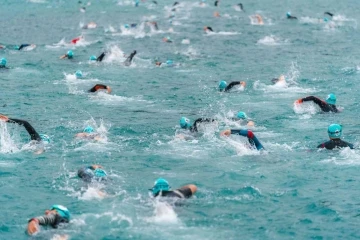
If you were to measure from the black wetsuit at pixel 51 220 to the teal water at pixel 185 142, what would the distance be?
19 centimetres

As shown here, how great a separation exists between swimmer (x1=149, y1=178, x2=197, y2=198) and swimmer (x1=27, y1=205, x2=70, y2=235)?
2.00 meters

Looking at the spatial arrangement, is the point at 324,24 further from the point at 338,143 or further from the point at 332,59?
the point at 338,143

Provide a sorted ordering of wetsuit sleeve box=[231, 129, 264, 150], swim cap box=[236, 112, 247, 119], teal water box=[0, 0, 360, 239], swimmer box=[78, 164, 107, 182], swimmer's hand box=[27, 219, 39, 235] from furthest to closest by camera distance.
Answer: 1. swim cap box=[236, 112, 247, 119]
2. wetsuit sleeve box=[231, 129, 264, 150]
3. swimmer box=[78, 164, 107, 182]
4. teal water box=[0, 0, 360, 239]
5. swimmer's hand box=[27, 219, 39, 235]

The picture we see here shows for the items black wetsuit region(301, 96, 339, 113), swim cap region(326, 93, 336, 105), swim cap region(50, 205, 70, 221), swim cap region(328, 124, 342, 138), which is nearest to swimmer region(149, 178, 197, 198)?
swim cap region(50, 205, 70, 221)

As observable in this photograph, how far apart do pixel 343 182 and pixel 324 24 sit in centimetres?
3516

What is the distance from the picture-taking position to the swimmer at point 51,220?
11.0m

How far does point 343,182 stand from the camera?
1455cm

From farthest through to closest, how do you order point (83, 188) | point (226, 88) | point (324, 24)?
1. point (324, 24)
2. point (226, 88)
3. point (83, 188)

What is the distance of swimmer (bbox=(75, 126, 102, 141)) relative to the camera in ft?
59.3

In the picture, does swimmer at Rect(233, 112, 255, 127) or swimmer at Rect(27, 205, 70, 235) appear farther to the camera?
swimmer at Rect(233, 112, 255, 127)

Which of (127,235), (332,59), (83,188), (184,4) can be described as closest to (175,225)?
(127,235)

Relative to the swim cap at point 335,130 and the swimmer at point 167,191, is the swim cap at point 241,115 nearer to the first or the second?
the swim cap at point 335,130

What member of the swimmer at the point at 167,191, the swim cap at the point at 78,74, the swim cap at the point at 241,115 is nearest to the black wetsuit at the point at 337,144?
the swim cap at the point at 241,115

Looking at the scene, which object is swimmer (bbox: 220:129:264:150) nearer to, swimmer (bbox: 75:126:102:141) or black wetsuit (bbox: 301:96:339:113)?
swimmer (bbox: 75:126:102:141)
